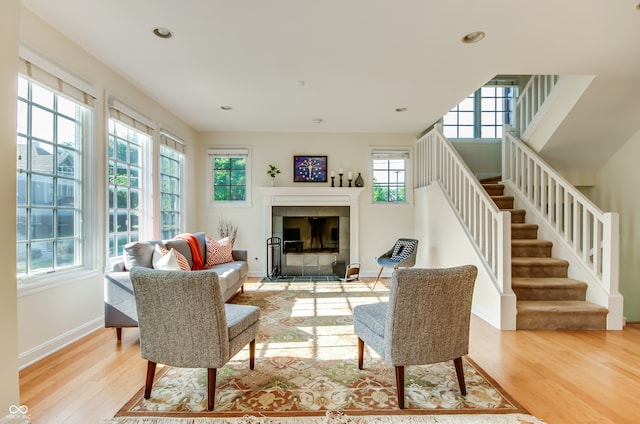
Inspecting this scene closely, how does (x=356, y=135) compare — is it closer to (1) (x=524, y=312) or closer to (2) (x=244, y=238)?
(2) (x=244, y=238)

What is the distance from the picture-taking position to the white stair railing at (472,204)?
3.21 m

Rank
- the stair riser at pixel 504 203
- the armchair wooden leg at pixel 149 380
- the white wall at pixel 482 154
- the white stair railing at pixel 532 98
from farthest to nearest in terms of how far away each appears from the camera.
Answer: the white wall at pixel 482 154, the stair riser at pixel 504 203, the white stair railing at pixel 532 98, the armchair wooden leg at pixel 149 380

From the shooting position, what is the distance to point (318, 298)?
4266mm

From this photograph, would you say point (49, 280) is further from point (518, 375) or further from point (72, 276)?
point (518, 375)

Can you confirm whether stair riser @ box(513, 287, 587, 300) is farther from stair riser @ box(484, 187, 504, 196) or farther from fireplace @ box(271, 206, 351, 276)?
fireplace @ box(271, 206, 351, 276)

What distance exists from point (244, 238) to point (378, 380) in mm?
4184

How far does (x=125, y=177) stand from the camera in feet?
12.4

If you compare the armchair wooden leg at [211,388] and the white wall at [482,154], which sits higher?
the white wall at [482,154]

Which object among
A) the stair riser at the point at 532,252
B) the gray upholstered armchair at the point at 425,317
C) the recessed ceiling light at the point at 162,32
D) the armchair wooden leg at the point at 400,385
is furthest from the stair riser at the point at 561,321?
the recessed ceiling light at the point at 162,32

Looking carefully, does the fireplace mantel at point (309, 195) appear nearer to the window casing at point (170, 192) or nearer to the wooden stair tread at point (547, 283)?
the window casing at point (170, 192)

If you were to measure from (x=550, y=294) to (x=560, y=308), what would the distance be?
29 centimetres

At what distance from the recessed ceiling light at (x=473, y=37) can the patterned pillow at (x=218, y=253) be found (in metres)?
3.71

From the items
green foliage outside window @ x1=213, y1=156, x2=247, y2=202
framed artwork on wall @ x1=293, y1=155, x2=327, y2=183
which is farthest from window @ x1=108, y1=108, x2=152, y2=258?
framed artwork on wall @ x1=293, y1=155, x2=327, y2=183

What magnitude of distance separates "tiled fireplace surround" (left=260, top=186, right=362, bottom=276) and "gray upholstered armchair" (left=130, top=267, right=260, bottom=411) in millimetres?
3959
